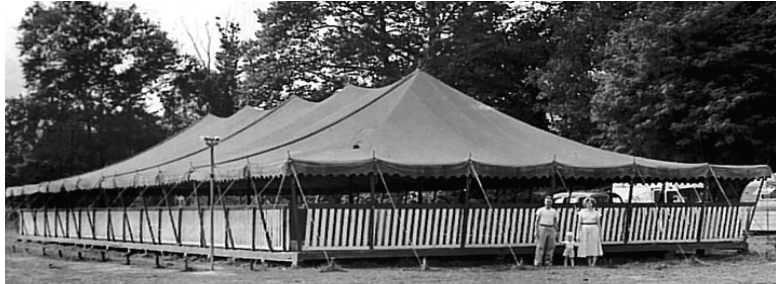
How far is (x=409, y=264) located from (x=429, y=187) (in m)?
7.89

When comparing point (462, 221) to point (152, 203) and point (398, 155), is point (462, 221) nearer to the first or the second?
point (398, 155)

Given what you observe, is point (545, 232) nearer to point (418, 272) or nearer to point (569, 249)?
point (569, 249)

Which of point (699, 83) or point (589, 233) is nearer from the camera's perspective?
point (589, 233)

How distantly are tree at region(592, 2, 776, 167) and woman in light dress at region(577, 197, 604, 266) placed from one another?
14.0 m

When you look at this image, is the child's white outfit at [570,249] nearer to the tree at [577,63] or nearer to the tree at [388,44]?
the tree at [388,44]

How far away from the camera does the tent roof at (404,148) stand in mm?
16141

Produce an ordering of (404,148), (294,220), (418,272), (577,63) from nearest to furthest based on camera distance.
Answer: (418,272) < (294,220) < (404,148) < (577,63)

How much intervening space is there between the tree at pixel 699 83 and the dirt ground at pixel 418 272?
11.2m

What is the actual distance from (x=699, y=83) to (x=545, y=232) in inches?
629

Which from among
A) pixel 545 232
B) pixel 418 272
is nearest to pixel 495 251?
pixel 545 232

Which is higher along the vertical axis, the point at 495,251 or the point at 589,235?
the point at 589,235

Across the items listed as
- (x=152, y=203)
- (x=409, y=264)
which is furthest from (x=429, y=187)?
(x=152, y=203)

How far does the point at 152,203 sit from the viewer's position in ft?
99.8

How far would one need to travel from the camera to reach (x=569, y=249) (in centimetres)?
1652
